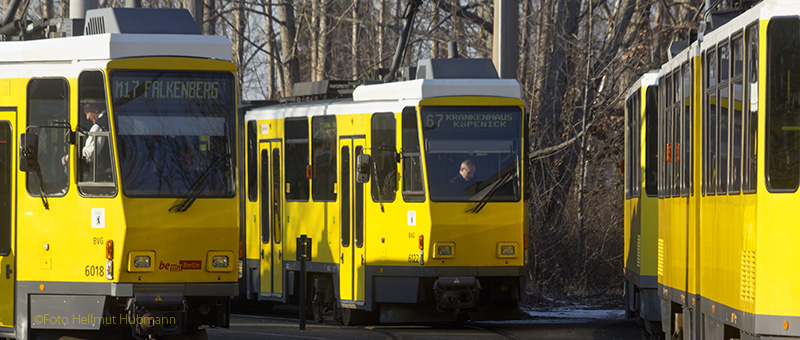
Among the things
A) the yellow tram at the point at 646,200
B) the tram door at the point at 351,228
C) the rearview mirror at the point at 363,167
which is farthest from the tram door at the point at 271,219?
the yellow tram at the point at 646,200

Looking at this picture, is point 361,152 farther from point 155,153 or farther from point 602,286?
point 602,286

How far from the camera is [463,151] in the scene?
17891 mm

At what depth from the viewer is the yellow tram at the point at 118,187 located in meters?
12.9

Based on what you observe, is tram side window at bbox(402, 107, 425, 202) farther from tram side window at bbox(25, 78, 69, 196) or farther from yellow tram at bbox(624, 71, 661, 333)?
tram side window at bbox(25, 78, 69, 196)

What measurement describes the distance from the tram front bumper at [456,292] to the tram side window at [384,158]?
121cm

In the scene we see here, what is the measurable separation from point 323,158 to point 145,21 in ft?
21.0

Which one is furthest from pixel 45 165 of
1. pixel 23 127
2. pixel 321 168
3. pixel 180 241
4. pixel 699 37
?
pixel 321 168

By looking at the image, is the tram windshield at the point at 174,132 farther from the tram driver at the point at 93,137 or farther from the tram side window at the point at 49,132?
the tram side window at the point at 49,132

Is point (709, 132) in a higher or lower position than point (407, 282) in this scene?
higher

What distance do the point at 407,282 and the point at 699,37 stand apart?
720 centimetres

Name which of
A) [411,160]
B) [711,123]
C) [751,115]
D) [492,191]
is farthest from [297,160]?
[751,115]

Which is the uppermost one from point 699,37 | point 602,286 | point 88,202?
point 699,37

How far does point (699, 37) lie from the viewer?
38.6 ft

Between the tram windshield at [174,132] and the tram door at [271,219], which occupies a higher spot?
the tram windshield at [174,132]
